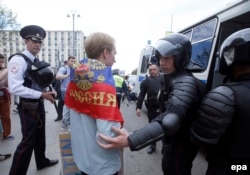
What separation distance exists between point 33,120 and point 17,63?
27.9 inches

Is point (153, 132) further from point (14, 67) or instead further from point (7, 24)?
point (7, 24)

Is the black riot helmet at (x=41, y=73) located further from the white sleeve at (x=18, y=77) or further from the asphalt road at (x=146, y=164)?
the asphalt road at (x=146, y=164)

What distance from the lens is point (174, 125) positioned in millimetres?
1514

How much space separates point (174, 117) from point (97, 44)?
71cm

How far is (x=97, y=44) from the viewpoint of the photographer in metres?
1.58

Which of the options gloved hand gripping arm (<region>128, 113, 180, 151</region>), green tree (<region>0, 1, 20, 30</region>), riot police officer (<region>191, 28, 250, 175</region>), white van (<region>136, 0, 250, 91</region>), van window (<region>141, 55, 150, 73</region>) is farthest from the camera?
green tree (<region>0, 1, 20, 30</region>)

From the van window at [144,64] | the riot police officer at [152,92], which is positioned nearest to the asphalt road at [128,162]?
the riot police officer at [152,92]

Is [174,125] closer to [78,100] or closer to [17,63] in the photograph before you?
[78,100]

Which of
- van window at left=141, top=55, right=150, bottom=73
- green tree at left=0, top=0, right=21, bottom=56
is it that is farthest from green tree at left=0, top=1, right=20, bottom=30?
van window at left=141, top=55, right=150, bottom=73

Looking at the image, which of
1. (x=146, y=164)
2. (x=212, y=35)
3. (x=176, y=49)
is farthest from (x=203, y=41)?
(x=176, y=49)

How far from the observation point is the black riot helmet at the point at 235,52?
1.39m

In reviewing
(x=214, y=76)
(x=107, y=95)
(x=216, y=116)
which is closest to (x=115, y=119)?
(x=107, y=95)

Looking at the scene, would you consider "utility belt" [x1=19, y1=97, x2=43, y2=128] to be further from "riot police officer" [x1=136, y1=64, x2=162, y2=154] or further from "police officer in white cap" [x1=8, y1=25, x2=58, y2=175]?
"riot police officer" [x1=136, y1=64, x2=162, y2=154]

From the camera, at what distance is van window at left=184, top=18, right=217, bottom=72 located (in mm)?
4602
